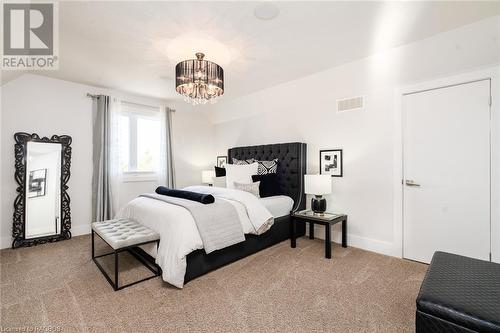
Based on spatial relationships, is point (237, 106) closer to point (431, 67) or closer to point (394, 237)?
point (431, 67)

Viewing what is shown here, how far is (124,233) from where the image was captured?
233 cm

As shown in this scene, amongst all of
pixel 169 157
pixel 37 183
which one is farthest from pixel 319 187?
pixel 37 183

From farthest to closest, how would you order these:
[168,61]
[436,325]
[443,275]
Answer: [168,61], [443,275], [436,325]

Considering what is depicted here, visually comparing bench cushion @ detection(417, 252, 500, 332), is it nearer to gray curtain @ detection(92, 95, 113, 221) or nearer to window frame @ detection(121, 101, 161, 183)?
gray curtain @ detection(92, 95, 113, 221)

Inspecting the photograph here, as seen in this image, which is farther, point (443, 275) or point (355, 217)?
point (355, 217)

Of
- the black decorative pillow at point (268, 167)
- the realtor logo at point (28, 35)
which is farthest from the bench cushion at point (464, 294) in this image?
→ the realtor logo at point (28, 35)

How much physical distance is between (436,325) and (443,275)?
0.39m

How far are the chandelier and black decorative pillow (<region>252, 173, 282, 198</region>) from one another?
154 cm

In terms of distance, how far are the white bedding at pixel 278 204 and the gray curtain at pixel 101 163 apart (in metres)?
2.74

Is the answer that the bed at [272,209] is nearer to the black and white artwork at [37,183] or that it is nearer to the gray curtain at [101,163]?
the gray curtain at [101,163]

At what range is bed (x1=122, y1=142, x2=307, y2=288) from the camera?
234 cm

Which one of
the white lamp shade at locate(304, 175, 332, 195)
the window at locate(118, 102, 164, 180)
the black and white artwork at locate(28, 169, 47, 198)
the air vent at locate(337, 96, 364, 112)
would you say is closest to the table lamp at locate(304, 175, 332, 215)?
the white lamp shade at locate(304, 175, 332, 195)

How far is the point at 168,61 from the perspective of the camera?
3.01m

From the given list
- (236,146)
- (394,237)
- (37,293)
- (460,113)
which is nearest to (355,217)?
(394,237)
